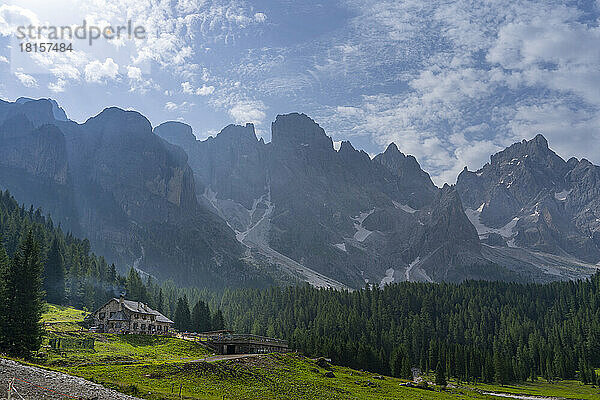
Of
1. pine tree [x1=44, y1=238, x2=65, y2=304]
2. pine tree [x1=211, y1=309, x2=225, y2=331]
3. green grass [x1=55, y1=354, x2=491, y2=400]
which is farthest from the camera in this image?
pine tree [x1=211, y1=309, x2=225, y2=331]

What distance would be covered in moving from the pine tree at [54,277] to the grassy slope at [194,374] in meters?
39.9

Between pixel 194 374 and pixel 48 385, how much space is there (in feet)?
70.6

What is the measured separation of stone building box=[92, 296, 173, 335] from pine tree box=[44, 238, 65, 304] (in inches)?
1323

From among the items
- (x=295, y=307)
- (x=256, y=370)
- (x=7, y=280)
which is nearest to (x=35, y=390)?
(x=7, y=280)

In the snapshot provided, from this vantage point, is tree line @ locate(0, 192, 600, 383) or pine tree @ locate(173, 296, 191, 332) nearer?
tree line @ locate(0, 192, 600, 383)

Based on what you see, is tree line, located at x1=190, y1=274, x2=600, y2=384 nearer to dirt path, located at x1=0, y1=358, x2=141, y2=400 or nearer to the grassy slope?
the grassy slope

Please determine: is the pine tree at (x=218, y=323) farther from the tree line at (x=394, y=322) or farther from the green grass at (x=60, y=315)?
the green grass at (x=60, y=315)

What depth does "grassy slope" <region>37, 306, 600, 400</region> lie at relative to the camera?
49.7 m

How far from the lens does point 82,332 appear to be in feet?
282

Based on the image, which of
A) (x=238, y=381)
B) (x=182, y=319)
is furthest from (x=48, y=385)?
(x=182, y=319)

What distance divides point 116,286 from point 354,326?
78.8m

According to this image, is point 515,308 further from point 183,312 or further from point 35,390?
point 35,390

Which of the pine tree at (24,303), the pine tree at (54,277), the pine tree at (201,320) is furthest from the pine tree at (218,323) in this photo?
the pine tree at (24,303)

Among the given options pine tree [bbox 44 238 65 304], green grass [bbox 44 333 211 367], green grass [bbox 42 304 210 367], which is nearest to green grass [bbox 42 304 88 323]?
green grass [bbox 42 304 210 367]
